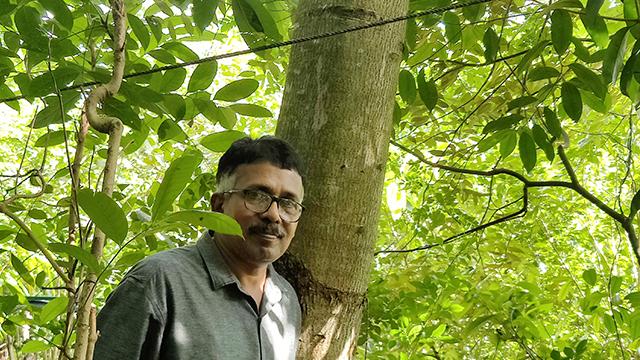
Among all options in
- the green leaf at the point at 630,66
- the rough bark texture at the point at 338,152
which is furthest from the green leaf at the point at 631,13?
the rough bark texture at the point at 338,152

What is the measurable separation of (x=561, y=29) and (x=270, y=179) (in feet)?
2.32

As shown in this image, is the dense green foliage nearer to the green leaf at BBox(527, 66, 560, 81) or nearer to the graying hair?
the green leaf at BBox(527, 66, 560, 81)

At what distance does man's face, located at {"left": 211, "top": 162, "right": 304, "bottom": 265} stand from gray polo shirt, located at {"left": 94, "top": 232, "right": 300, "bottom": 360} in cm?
5

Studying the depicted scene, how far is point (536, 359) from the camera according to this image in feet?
6.18

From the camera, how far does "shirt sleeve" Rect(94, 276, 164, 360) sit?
1060 mm

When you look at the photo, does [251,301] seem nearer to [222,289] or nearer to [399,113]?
[222,289]

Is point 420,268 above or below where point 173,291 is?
above

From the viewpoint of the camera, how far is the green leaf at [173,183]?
0.73 meters

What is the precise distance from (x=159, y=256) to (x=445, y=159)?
1649 mm

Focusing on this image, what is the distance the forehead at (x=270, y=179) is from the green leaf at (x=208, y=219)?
0.63m

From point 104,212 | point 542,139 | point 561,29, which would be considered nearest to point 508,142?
point 542,139

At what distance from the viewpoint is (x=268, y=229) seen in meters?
1.27

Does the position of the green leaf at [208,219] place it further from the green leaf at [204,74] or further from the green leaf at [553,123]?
the green leaf at [553,123]

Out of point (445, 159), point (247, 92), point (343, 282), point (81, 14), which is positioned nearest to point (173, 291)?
point (343, 282)
